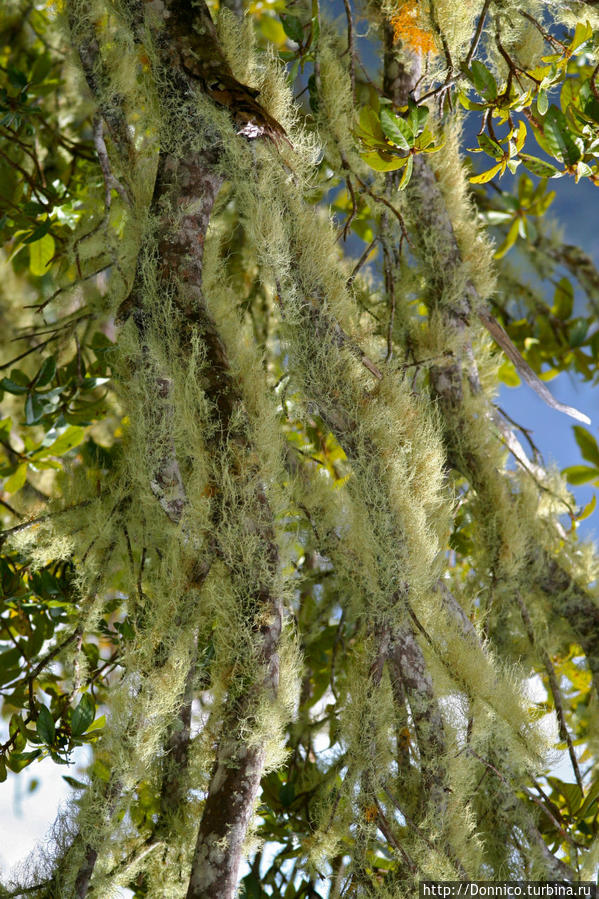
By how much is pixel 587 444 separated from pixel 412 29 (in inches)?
26.5

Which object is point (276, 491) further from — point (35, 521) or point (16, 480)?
point (16, 480)

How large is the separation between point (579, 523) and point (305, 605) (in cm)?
44

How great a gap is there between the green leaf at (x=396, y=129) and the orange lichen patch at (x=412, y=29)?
229 mm

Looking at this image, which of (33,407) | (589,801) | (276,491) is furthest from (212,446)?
(589,801)

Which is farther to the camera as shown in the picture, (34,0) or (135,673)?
(34,0)

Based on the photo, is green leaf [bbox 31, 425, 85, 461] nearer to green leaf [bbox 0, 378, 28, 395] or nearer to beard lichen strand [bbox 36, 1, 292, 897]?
green leaf [bbox 0, 378, 28, 395]

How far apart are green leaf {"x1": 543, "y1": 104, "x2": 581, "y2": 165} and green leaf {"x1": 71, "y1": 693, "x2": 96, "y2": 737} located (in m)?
0.68

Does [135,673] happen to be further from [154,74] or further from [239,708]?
[154,74]

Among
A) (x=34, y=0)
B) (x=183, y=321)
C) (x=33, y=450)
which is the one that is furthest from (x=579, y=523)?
(x=34, y=0)

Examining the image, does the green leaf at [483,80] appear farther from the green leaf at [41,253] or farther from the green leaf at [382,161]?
the green leaf at [41,253]

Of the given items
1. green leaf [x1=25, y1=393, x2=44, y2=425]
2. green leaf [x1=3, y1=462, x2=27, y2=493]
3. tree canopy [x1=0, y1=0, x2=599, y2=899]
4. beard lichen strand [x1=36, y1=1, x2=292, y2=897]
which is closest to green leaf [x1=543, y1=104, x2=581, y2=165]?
tree canopy [x1=0, y1=0, x2=599, y2=899]

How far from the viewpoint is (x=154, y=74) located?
68cm

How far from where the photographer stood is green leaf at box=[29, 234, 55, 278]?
102 cm

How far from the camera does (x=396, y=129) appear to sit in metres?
0.61
